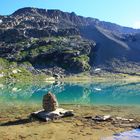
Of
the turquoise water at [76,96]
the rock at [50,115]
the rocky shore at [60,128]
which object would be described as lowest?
the turquoise water at [76,96]

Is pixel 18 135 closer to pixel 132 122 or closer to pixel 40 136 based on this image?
pixel 40 136

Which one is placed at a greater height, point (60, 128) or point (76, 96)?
point (60, 128)

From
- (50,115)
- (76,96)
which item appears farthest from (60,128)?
(76,96)

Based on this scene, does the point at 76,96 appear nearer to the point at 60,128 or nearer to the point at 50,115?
the point at 50,115

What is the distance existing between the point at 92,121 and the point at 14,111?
15.0 metres

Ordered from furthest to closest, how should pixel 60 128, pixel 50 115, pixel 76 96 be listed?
pixel 76 96 < pixel 50 115 < pixel 60 128

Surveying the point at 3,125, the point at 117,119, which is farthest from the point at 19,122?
the point at 117,119

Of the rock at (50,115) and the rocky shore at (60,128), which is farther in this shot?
the rock at (50,115)

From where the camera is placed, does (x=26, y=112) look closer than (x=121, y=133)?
No

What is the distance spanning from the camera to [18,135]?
36375mm

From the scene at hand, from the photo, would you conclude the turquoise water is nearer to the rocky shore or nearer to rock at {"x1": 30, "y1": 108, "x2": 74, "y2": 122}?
rock at {"x1": 30, "y1": 108, "x2": 74, "y2": 122}

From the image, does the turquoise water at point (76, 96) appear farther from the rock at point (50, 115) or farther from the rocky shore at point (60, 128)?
the rocky shore at point (60, 128)

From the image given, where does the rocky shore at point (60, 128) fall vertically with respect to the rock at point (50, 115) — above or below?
below

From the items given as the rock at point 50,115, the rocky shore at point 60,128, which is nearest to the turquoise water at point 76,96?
the rock at point 50,115
